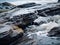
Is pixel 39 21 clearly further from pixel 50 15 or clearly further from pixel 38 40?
pixel 38 40

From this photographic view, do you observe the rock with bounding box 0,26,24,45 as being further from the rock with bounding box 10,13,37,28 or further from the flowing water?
the rock with bounding box 10,13,37,28

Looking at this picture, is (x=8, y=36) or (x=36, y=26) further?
(x=36, y=26)

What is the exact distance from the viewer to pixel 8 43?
13812mm

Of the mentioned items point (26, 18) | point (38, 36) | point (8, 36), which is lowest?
point (38, 36)

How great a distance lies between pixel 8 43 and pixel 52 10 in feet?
39.4

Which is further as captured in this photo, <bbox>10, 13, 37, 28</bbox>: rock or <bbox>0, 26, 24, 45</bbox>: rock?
<bbox>10, 13, 37, 28</bbox>: rock

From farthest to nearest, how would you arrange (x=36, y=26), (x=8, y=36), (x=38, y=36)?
(x=36, y=26)
(x=38, y=36)
(x=8, y=36)

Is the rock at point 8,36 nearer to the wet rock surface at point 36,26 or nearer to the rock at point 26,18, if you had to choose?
the wet rock surface at point 36,26

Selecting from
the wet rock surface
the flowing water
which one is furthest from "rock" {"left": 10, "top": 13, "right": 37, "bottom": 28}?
the flowing water

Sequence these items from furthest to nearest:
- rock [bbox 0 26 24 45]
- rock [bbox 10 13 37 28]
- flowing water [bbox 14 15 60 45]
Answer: rock [bbox 10 13 37 28] → flowing water [bbox 14 15 60 45] → rock [bbox 0 26 24 45]

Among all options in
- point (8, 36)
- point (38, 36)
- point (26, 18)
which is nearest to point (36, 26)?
point (26, 18)

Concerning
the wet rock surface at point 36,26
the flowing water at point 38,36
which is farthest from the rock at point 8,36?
the flowing water at point 38,36

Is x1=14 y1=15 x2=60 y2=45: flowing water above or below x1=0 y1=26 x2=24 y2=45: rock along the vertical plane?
below

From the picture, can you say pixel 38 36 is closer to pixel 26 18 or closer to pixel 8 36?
pixel 8 36
